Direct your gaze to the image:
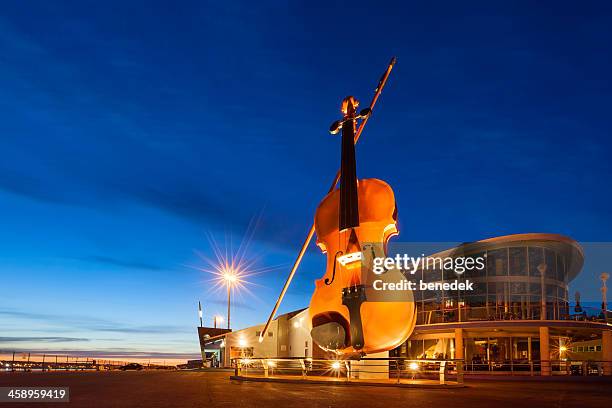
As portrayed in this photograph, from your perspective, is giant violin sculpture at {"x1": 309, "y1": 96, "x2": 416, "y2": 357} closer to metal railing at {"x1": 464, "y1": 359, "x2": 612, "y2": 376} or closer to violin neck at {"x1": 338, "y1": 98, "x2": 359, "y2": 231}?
violin neck at {"x1": 338, "y1": 98, "x2": 359, "y2": 231}

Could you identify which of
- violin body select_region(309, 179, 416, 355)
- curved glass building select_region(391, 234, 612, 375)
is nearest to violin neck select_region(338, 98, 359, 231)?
violin body select_region(309, 179, 416, 355)

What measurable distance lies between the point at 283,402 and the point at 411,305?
310cm

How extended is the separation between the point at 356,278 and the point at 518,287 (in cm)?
2650

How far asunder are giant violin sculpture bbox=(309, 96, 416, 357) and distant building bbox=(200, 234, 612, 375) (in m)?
20.7

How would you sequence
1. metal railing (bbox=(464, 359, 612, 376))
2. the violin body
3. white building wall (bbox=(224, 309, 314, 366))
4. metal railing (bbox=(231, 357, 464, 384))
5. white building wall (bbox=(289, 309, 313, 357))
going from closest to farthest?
the violin body
metal railing (bbox=(231, 357, 464, 384))
metal railing (bbox=(464, 359, 612, 376))
white building wall (bbox=(289, 309, 313, 357))
white building wall (bbox=(224, 309, 314, 366))

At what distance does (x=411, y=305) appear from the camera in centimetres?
1202

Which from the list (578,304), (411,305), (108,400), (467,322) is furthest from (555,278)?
(108,400)

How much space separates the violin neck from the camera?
13.1m

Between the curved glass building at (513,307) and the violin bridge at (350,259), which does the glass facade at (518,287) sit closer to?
the curved glass building at (513,307)

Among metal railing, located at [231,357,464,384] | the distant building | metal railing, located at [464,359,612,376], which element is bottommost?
metal railing, located at [464,359,612,376]

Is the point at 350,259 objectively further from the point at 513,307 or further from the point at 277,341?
the point at 277,341

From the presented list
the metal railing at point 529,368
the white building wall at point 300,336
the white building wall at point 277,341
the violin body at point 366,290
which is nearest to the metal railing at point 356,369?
the metal railing at point 529,368

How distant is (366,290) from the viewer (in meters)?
12.2

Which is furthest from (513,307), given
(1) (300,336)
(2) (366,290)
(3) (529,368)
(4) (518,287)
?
(2) (366,290)
